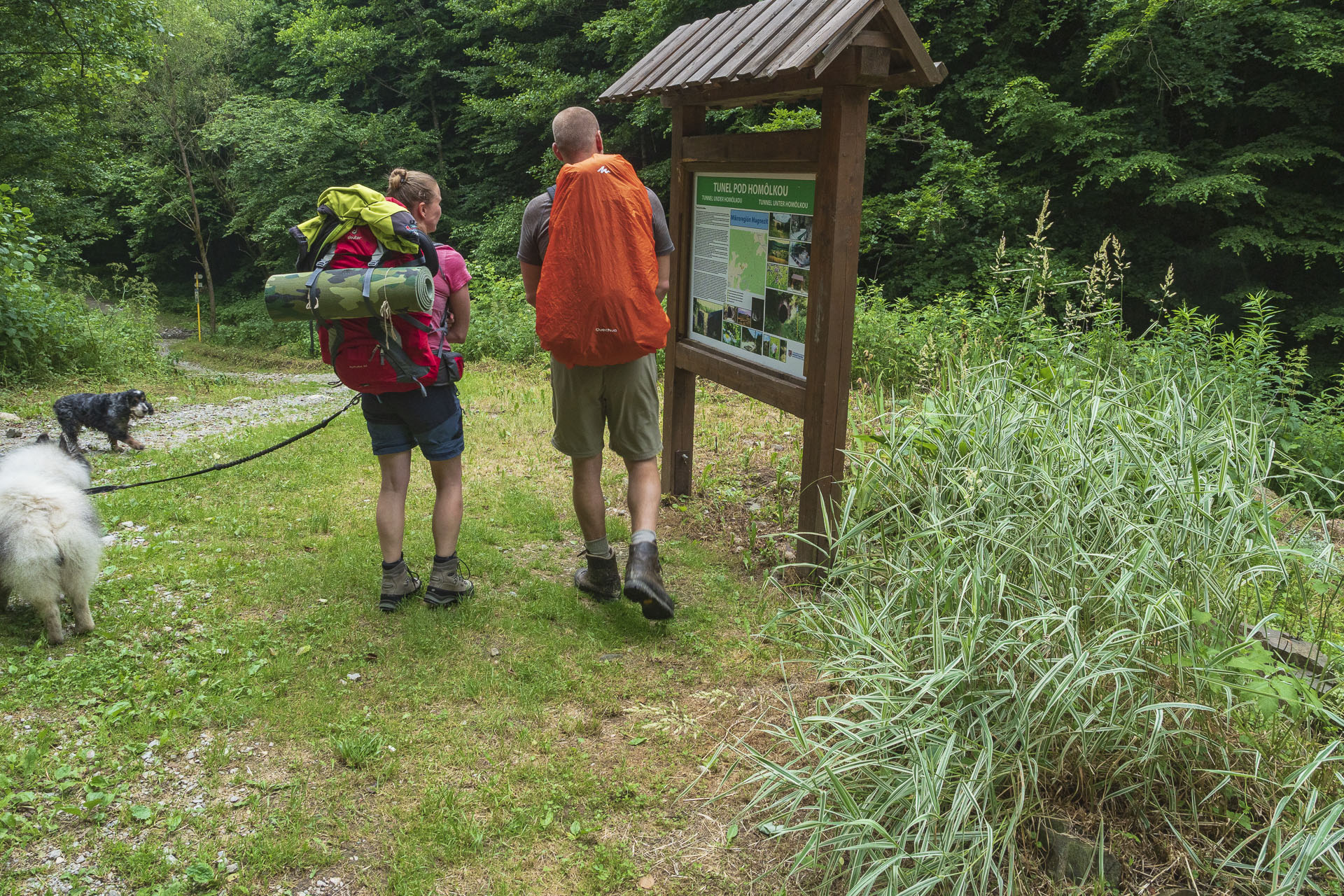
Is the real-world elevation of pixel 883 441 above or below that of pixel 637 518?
above

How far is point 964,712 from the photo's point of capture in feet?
7.80

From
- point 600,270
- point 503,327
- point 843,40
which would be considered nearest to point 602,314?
point 600,270

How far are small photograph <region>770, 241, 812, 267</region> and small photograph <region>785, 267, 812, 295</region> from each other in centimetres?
2

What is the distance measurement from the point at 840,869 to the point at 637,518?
5.53ft

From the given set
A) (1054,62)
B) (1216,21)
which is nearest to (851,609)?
(1216,21)

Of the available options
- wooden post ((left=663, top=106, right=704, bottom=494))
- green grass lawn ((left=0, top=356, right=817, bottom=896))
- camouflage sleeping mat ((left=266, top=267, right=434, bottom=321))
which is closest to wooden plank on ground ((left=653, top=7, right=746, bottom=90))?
wooden post ((left=663, top=106, right=704, bottom=494))

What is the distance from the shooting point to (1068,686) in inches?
84.8

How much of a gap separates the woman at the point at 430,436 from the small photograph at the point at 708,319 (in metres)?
1.46

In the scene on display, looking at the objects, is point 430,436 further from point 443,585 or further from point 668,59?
point 668,59

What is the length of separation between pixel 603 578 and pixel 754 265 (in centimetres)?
171

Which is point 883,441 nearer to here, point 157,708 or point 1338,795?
point 1338,795

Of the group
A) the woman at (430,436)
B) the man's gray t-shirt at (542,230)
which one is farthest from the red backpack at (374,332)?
the man's gray t-shirt at (542,230)

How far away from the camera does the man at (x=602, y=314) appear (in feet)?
11.1

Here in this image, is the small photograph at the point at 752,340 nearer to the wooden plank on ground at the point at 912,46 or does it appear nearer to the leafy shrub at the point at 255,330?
the wooden plank on ground at the point at 912,46
